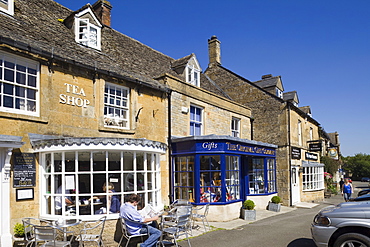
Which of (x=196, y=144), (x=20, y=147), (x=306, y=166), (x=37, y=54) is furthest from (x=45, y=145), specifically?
(x=306, y=166)

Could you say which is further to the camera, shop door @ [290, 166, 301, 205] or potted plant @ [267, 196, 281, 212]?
shop door @ [290, 166, 301, 205]

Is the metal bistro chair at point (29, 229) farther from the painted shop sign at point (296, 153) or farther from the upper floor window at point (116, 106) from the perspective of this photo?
the painted shop sign at point (296, 153)

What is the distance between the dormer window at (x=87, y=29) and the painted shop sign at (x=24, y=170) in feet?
18.1

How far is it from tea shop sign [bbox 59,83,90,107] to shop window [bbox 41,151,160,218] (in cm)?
186

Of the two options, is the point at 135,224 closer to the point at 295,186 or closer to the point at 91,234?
the point at 91,234

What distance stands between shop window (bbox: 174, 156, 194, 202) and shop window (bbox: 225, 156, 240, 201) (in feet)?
5.45

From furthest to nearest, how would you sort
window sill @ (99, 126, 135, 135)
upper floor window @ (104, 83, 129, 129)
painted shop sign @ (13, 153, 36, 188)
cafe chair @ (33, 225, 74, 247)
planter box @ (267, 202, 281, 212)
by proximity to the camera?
1. planter box @ (267, 202, 281, 212)
2. upper floor window @ (104, 83, 129, 129)
3. window sill @ (99, 126, 135, 135)
4. painted shop sign @ (13, 153, 36, 188)
5. cafe chair @ (33, 225, 74, 247)

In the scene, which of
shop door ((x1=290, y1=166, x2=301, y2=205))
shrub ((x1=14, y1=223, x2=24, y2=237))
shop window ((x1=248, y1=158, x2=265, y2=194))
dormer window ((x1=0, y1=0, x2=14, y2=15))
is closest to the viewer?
shrub ((x1=14, y1=223, x2=24, y2=237))

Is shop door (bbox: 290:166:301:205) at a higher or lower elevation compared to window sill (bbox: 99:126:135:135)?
lower

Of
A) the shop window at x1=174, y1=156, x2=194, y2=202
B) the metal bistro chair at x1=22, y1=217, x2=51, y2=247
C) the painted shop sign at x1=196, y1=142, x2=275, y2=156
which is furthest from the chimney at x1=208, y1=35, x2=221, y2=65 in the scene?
the metal bistro chair at x1=22, y1=217, x2=51, y2=247

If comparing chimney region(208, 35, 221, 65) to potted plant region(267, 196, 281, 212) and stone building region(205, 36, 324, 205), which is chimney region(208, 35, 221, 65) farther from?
potted plant region(267, 196, 281, 212)

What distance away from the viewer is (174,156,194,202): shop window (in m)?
12.5

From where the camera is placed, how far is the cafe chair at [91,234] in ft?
23.8

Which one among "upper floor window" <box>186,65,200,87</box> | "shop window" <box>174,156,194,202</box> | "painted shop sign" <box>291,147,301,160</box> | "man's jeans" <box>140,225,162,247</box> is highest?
"upper floor window" <box>186,65,200,87</box>
